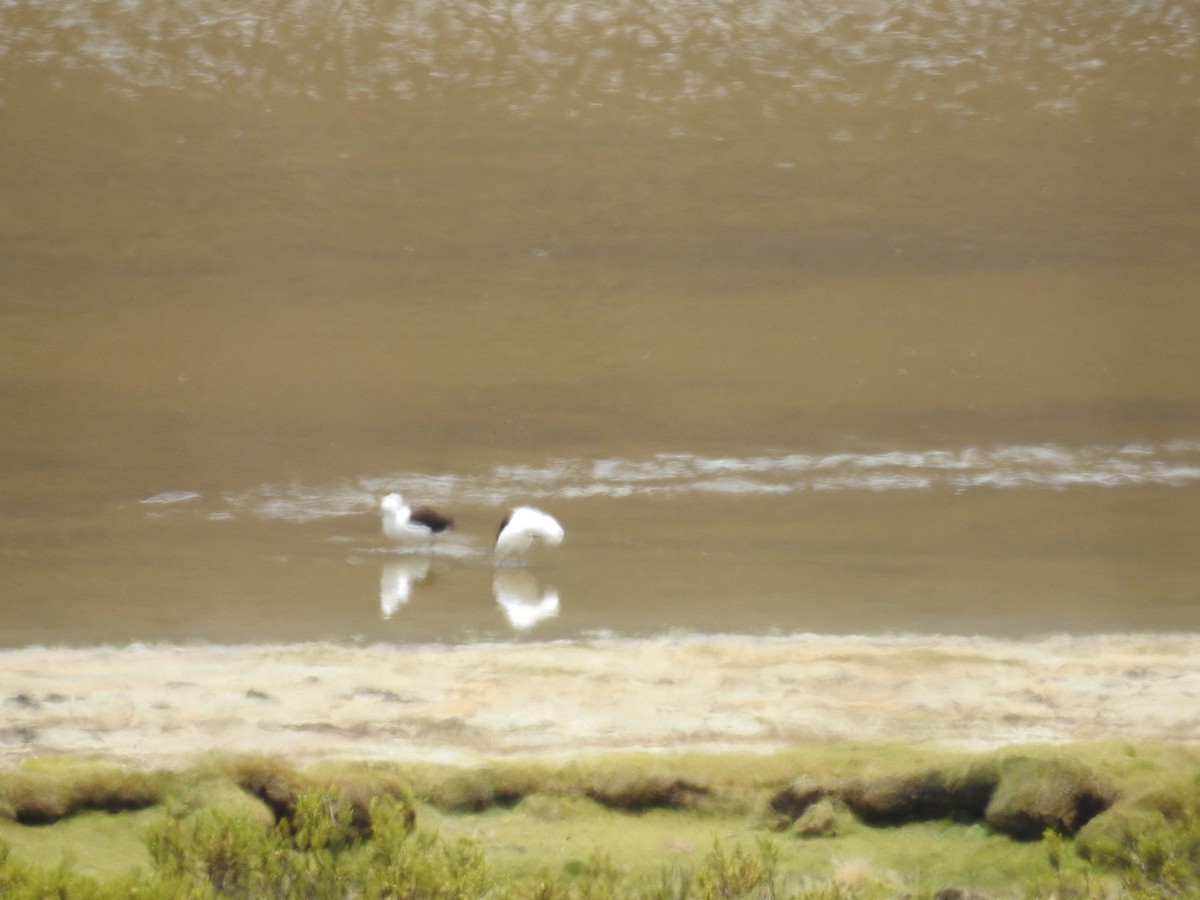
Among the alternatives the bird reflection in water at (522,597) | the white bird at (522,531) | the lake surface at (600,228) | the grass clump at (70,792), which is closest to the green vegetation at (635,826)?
the grass clump at (70,792)

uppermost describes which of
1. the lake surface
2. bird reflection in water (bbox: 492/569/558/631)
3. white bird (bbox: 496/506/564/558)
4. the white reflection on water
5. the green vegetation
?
the lake surface

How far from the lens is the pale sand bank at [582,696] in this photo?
10.9 ft

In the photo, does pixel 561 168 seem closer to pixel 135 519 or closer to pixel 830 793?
pixel 135 519

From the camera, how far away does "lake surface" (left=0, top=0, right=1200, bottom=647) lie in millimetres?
7023

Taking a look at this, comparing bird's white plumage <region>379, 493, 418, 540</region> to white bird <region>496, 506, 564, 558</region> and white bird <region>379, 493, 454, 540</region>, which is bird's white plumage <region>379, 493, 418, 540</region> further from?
white bird <region>496, 506, 564, 558</region>

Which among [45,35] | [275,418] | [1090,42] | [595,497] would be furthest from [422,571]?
[1090,42]

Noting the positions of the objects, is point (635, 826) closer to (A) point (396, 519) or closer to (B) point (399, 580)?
(B) point (399, 580)

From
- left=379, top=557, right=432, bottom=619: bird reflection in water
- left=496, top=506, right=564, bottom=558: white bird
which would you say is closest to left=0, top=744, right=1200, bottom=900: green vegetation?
left=379, top=557, right=432, bottom=619: bird reflection in water

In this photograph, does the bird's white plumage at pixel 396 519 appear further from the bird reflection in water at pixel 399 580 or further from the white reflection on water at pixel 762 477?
the white reflection on water at pixel 762 477

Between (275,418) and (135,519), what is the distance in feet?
3.47

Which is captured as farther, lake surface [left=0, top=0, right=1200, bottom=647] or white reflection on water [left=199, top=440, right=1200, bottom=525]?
lake surface [left=0, top=0, right=1200, bottom=647]

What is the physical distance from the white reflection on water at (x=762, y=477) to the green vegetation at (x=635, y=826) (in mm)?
3505

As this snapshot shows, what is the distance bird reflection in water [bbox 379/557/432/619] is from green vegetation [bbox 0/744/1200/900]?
7.08 feet

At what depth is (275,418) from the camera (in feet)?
22.9
